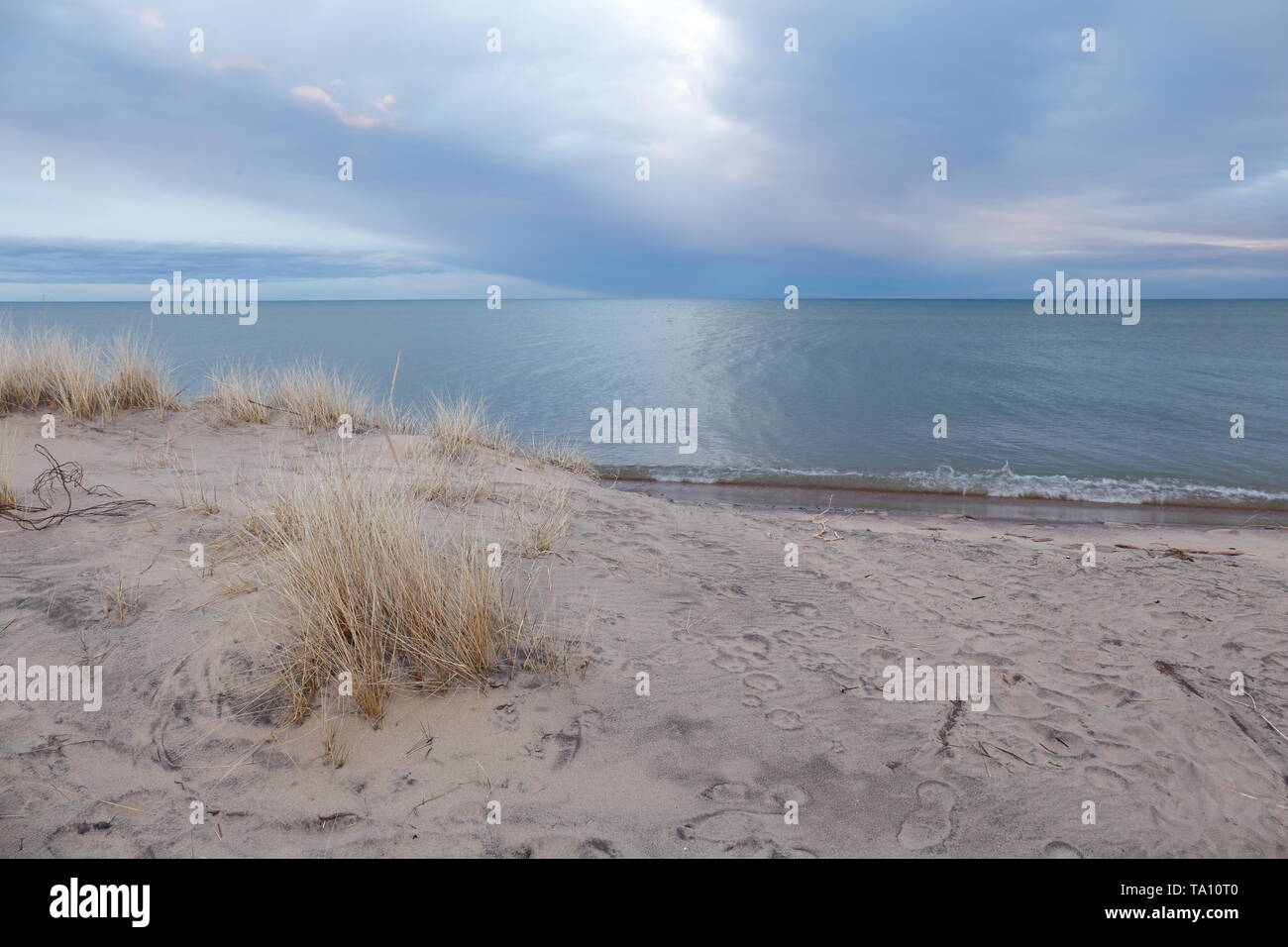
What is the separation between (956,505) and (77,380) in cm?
1207

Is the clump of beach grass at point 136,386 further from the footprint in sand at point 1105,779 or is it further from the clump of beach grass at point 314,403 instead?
the footprint in sand at point 1105,779

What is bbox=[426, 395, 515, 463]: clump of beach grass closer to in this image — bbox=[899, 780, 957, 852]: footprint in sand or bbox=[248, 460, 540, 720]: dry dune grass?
bbox=[248, 460, 540, 720]: dry dune grass

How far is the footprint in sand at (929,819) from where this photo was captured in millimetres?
2648

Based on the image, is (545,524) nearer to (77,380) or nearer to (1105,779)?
(1105,779)

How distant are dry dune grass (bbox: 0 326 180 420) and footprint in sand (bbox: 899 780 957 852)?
1027 cm

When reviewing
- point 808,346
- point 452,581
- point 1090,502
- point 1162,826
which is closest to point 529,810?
point 452,581

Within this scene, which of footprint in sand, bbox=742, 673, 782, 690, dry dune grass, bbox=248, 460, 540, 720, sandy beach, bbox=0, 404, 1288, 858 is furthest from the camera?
footprint in sand, bbox=742, 673, 782, 690

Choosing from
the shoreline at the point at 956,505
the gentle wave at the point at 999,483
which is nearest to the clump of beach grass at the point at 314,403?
the shoreline at the point at 956,505

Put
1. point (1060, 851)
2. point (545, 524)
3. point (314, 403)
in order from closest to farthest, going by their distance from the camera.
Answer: point (1060, 851) → point (545, 524) → point (314, 403)

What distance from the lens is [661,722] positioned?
10.7ft

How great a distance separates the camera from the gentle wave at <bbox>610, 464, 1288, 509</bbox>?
9867 millimetres

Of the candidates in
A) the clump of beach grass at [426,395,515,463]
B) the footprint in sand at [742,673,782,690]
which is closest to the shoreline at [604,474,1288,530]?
the clump of beach grass at [426,395,515,463]

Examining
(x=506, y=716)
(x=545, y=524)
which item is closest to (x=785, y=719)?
(x=506, y=716)

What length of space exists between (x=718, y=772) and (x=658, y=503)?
5.35 metres
